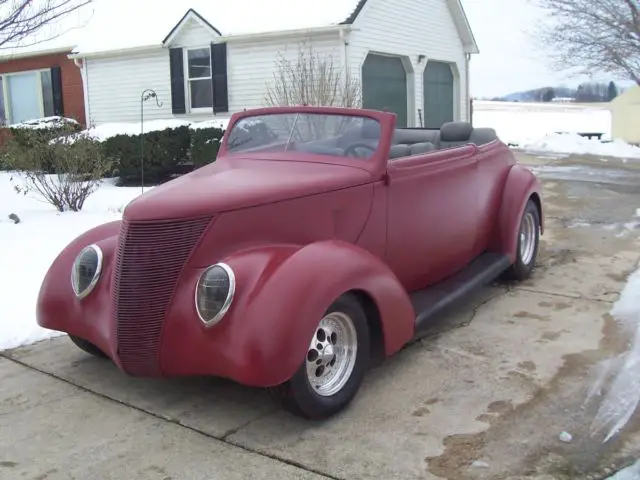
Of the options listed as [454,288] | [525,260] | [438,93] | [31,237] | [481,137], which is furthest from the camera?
[438,93]

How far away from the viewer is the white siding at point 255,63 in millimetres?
14656

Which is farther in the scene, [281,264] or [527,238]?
[527,238]

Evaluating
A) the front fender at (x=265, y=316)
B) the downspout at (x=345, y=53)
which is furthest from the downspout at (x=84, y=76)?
the front fender at (x=265, y=316)

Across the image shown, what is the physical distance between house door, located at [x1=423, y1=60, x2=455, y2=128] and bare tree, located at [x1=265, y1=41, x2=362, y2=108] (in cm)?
451

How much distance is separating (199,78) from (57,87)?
215 inches

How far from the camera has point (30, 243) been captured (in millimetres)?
7270

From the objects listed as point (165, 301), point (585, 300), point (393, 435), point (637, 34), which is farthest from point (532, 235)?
point (637, 34)

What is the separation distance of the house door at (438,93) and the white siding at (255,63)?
15.5 ft

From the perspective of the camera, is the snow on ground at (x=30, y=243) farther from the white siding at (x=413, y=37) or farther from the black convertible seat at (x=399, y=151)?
the white siding at (x=413, y=37)

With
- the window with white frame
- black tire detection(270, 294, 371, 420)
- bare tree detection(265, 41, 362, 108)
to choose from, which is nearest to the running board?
black tire detection(270, 294, 371, 420)

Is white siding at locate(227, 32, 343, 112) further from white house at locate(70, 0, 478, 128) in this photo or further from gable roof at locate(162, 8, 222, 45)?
gable roof at locate(162, 8, 222, 45)

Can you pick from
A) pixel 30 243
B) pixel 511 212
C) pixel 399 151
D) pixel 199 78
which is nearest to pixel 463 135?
pixel 511 212

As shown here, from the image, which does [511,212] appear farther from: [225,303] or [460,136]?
[225,303]

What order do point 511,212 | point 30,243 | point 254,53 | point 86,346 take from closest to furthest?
point 86,346
point 511,212
point 30,243
point 254,53
